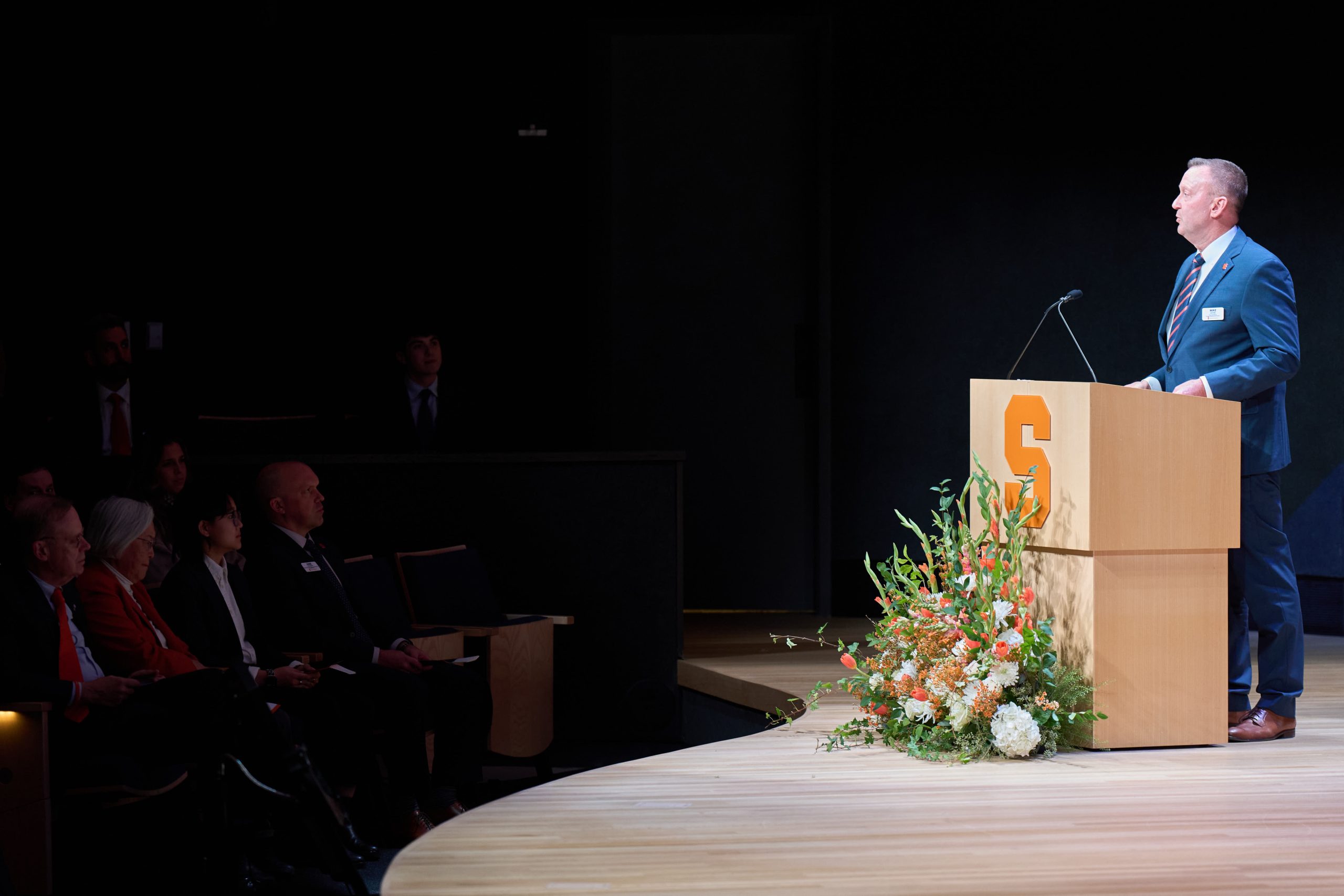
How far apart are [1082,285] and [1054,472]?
11.3 feet

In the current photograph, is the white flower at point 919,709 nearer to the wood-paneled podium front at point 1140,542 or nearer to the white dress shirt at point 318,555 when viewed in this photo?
the wood-paneled podium front at point 1140,542

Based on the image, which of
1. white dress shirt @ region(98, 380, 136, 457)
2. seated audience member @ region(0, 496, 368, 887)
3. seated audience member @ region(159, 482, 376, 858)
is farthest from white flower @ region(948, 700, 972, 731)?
white dress shirt @ region(98, 380, 136, 457)

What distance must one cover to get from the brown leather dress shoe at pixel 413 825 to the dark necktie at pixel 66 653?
107 cm

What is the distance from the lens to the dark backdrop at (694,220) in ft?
22.5

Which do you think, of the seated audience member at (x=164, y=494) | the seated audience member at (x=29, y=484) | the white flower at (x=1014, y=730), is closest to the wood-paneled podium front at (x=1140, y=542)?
the white flower at (x=1014, y=730)

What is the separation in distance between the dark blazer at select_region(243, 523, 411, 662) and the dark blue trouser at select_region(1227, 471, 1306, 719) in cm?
273

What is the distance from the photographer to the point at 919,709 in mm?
3619

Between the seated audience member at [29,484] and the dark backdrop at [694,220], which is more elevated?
the dark backdrop at [694,220]

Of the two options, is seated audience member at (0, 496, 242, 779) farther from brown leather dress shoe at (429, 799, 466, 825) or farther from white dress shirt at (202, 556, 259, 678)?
brown leather dress shoe at (429, 799, 466, 825)

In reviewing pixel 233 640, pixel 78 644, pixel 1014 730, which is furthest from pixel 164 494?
pixel 1014 730

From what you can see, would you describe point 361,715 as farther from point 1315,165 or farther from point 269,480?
point 1315,165

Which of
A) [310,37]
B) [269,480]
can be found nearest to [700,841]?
[269,480]

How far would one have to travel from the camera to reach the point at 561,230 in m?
7.86

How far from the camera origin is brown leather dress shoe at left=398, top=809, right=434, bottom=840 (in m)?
4.43
